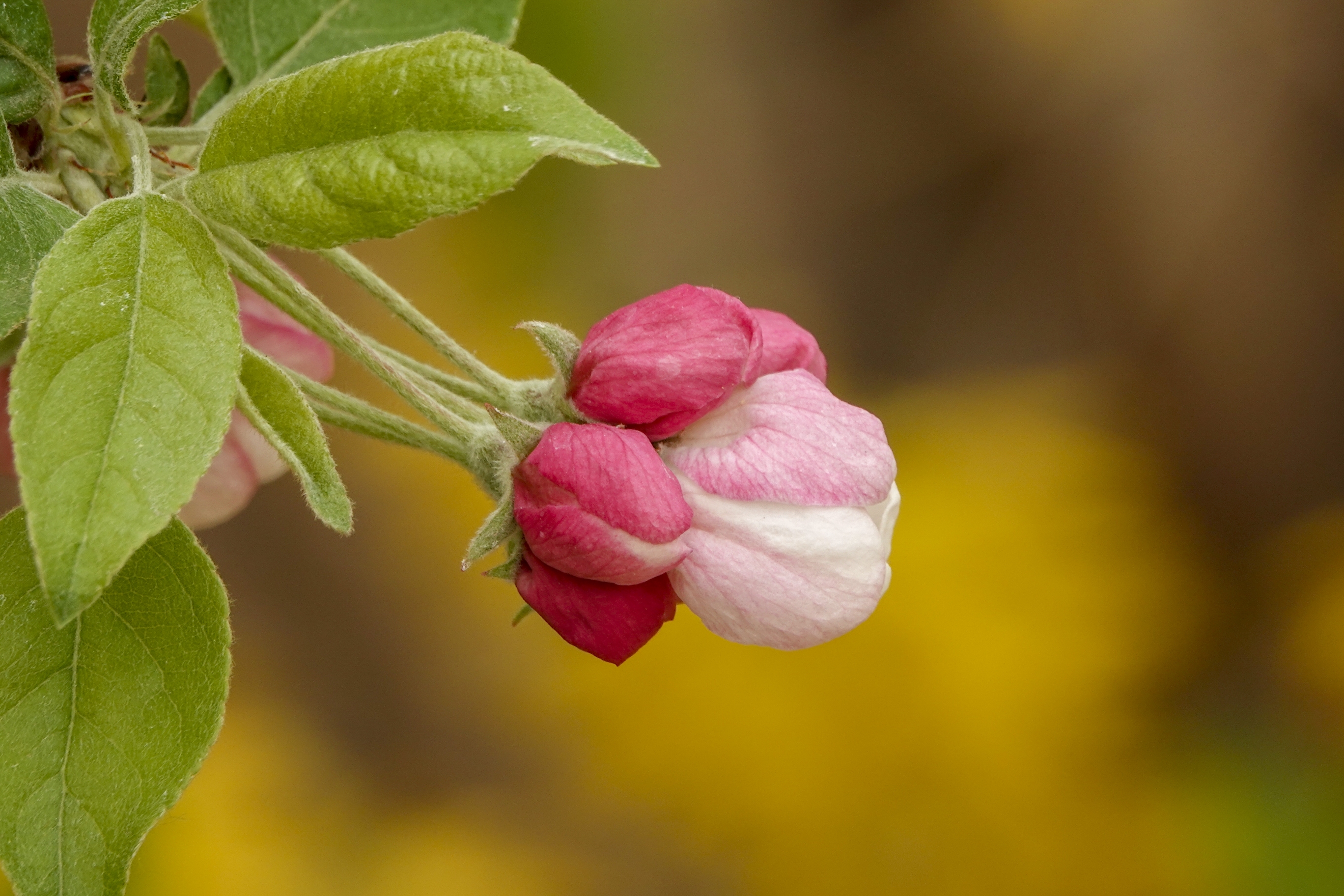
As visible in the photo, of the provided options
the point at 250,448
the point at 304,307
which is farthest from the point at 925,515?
the point at 304,307

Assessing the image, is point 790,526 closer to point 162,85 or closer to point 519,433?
point 519,433

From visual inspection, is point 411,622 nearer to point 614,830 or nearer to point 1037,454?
point 614,830

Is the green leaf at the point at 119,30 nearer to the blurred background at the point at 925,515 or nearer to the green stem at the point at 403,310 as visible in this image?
the green stem at the point at 403,310

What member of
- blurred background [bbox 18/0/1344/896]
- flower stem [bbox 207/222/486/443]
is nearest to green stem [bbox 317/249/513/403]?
flower stem [bbox 207/222/486/443]

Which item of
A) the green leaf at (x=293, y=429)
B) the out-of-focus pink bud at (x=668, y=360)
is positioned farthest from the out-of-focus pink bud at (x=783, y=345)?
the green leaf at (x=293, y=429)

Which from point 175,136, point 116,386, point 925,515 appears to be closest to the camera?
point 116,386
